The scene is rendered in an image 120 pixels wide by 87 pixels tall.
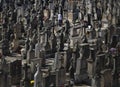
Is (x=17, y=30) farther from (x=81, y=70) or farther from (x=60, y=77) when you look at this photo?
(x=60, y=77)

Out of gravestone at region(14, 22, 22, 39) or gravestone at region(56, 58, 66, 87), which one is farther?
gravestone at region(14, 22, 22, 39)

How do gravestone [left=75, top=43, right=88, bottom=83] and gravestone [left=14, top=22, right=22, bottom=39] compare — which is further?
gravestone [left=14, top=22, right=22, bottom=39]

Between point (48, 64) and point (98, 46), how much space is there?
137 inches

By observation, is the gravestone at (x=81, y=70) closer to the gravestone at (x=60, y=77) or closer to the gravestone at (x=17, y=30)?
the gravestone at (x=60, y=77)

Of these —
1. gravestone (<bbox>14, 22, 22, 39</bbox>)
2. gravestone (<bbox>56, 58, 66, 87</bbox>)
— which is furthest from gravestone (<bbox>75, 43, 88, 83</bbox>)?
gravestone (<bbox>14, 22, 22, 39</bbox>)

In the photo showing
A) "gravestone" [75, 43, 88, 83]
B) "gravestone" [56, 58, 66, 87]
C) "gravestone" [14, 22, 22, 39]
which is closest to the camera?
"gravestone" [56, 58, 66, 87]

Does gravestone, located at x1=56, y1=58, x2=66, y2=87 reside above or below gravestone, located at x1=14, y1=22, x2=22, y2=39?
below

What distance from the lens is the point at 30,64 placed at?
2409cm

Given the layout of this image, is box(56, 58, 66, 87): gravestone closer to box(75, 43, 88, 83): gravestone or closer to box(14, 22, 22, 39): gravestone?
box(75, 43, 88, 83): gravestone

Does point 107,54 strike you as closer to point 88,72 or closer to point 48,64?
point 88,72

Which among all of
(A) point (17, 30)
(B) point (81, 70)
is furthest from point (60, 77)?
(A) point (17, 30)

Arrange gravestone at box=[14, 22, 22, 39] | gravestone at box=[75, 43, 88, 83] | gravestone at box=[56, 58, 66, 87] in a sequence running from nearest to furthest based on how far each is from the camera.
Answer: gravestone at box=[56, 58, 66, 87] < gravestone at box=[75, 43, 88, 83] < gravestone at box=[14, 22, 22, 39]

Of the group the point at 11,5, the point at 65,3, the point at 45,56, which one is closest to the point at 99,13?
the point at 65,3

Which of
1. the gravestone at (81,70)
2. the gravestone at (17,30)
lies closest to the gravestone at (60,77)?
the gravestone at (81,70)
